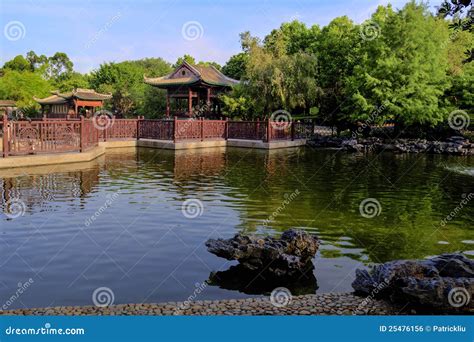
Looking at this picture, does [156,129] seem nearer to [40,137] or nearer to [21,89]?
[40,137]

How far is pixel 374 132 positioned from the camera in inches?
1260

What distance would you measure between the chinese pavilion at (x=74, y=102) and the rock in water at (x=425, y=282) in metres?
38.3

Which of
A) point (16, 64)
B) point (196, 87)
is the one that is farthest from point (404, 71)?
point (16, 64)

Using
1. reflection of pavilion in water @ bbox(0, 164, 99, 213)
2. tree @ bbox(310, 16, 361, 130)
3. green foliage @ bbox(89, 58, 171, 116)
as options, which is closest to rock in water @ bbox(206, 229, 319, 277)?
reflection of pavilion in water @ bbox(0, 164, 99, 213)

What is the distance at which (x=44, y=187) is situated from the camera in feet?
38.8

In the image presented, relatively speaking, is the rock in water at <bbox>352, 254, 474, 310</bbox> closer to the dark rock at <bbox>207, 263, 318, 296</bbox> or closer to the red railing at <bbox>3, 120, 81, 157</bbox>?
the dark rock at <bbox>207, 263, 318, 296</bbox>

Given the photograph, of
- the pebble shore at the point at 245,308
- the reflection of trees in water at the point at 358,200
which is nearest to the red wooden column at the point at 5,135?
the reflection of trees in water at the point at 358,200

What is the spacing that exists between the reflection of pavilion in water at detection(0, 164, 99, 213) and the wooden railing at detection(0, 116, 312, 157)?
1.63m

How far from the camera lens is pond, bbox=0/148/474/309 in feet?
18.6

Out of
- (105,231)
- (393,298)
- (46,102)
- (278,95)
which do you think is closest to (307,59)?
(278,95)

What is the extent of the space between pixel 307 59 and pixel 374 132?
695cm

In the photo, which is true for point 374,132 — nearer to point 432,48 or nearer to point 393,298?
point 432,48

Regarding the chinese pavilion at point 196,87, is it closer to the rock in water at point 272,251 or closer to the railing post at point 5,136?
the railing post at point 5,136

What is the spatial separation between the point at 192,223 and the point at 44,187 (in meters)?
5.15
